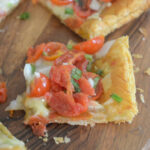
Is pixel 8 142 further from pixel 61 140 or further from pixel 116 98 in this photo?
pixel 116 98

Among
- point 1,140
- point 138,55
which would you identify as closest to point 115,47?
point 138,55

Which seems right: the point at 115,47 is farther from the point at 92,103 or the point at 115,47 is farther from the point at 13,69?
the point at 13,69

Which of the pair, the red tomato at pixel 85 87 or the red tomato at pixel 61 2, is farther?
the red tomato at pixel 61 2

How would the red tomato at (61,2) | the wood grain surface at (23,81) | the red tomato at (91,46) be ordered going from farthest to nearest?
1. the red tomato at (61,2)
2. the red tomato at (91,46)
3. the wood grain surface at (23,81)

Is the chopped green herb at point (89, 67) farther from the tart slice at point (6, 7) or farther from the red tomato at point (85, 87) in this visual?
the tart slice at point (6, 7)

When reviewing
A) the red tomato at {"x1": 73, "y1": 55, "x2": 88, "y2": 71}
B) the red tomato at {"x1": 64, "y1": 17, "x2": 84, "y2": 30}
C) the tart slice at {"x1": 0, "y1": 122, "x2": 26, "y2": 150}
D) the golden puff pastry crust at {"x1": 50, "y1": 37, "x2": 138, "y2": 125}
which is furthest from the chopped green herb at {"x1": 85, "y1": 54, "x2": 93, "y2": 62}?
the tart slice at {"x1": 0, "y1": 122, "x2": 26, "y2": 150}

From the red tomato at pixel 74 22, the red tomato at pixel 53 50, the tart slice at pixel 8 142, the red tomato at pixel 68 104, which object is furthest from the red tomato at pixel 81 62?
the tart slice at pixel 8 142

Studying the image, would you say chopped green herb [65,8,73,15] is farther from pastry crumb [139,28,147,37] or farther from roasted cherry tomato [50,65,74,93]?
roasted cherry tomato [50,65,74,93]

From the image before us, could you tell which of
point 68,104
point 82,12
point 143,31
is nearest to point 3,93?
point 68,104
